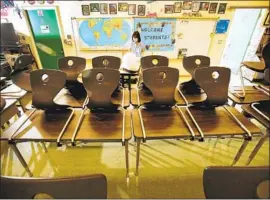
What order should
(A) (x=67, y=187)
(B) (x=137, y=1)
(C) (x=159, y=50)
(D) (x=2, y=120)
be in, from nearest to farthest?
(A) (x=67, y=187)
(D) (x=2, y=120)
(B) (x=137, y=1)
(C) (x=159, y=50)

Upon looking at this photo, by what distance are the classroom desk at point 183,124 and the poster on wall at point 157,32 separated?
7.15 ft

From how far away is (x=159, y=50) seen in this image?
3.28m

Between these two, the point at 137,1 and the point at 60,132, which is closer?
the point at 60,132

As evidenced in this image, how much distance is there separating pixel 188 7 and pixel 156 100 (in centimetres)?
248

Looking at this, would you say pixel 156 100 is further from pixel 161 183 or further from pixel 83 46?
pixel 83 46

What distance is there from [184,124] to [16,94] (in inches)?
59.1

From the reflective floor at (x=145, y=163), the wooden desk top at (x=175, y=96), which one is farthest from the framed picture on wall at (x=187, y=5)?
the reflective floor at (x=145, y=163)

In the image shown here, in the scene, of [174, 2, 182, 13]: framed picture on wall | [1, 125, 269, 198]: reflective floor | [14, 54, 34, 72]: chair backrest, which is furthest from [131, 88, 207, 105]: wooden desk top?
[174, 2, 182, 13]: framed picture on wall

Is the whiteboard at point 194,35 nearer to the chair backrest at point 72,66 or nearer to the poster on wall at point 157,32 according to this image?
the poster on wall at point 157,32

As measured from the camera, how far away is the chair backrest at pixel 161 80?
1.26 m

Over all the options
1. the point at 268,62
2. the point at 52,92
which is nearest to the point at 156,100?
the point at 52,92

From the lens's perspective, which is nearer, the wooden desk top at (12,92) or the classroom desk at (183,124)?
the classroom desk at (183,124)

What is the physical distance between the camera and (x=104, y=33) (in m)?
3.05

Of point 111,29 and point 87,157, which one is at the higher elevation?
point 111,29
